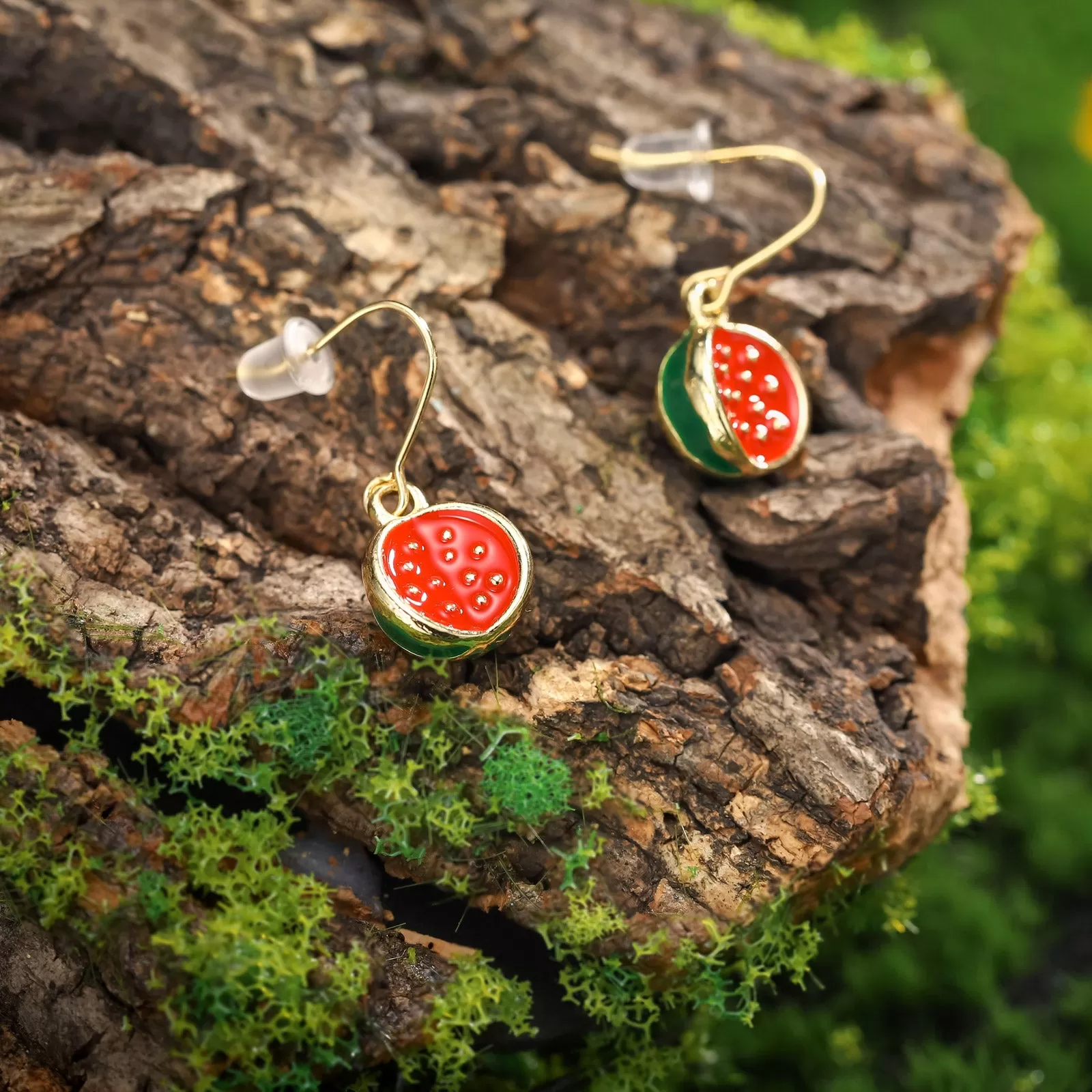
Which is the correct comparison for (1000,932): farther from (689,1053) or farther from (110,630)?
(110,630)

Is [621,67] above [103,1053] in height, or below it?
above

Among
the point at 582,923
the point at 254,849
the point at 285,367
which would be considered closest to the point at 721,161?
the point at 285,367

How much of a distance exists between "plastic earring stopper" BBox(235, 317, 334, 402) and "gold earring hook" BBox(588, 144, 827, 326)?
3.50 ft

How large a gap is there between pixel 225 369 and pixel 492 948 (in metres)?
1.63

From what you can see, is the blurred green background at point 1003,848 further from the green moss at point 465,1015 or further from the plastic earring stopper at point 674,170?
the plastic earring stopper at point 674,170

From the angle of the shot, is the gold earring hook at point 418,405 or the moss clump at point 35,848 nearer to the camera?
the moss clump at point 35,848

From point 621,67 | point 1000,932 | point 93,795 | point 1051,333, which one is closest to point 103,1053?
point 93,795

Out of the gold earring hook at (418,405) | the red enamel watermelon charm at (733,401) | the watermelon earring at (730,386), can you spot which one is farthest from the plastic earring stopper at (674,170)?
the gold earring hook at (418,405)

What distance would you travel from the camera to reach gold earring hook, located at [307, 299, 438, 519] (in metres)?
2.59

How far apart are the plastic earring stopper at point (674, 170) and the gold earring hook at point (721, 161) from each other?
0.6 inches

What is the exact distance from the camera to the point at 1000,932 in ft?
11.8

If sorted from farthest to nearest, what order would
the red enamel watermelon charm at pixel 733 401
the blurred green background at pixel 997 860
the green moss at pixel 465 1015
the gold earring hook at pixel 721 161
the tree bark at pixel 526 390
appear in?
the blurred green background at pixel 997 860, the gold earring hook at pixel 721 161, the red enamel watermelon charm at pixel 733 401, the tree bark at pixel 526 390, the green moss at pixel 465 1015

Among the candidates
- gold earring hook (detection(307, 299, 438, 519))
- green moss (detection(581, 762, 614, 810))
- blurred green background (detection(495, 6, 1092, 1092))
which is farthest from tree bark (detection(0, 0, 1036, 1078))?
→ blurred green background (detection(495, 6, 1092, 1092))

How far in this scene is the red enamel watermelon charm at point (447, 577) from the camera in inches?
94.7
